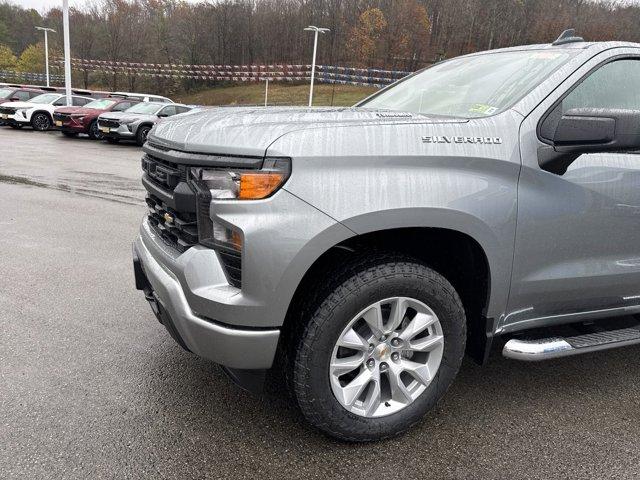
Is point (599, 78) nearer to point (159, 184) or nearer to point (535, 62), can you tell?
point (535, 62)

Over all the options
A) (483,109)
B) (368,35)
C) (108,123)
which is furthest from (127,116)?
(368,35)

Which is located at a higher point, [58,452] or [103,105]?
[103,105]

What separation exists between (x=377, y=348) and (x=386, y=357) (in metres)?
0.07

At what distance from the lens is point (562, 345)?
2.43 m

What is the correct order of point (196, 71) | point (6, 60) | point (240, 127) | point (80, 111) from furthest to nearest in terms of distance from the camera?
point (196, 71)
point (6, 60)
point (80, 111)
point (240, 127)

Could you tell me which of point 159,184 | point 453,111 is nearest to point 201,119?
point 159,184

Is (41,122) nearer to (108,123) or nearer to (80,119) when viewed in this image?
(80,119)

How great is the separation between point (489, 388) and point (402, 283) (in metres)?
1.13

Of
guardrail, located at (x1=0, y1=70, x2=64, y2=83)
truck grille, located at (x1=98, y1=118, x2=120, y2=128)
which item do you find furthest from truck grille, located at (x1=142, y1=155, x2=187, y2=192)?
guardrail, located at (x1=0, y1=70, x2=64, y2=83)

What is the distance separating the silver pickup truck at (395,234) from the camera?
1.96m

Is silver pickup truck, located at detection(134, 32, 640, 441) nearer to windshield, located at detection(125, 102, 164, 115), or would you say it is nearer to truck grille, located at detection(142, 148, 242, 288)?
truck grille, located at detection(142, 148, 242, 288)

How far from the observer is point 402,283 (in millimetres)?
2127

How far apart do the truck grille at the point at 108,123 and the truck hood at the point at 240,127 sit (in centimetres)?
1486

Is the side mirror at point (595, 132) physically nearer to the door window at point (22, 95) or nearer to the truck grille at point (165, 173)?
the truck grille at point (165, 173)
